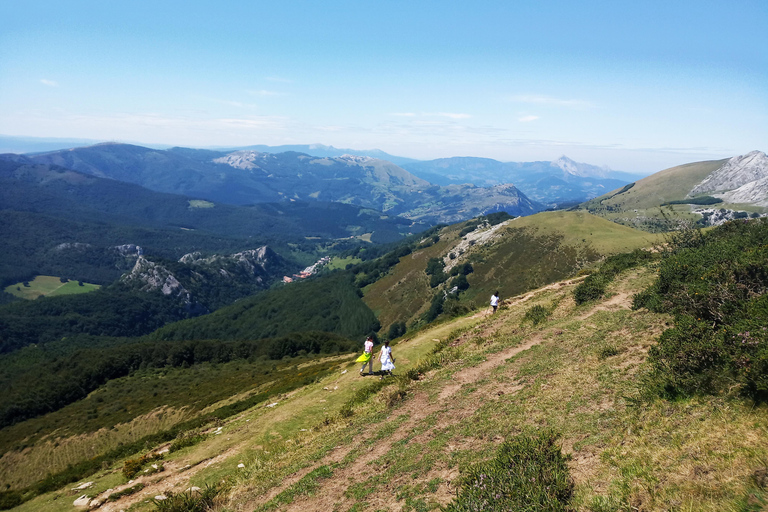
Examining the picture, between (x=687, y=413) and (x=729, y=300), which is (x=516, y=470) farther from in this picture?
(x=729, y=300)

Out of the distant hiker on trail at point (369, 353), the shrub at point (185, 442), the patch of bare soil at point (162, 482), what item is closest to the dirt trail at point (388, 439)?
the patch of bare soil at point (162, 482)

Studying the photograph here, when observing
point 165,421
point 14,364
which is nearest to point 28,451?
point 165,421

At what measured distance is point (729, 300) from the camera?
706 inches

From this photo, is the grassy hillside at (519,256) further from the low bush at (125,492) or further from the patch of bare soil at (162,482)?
the low bush at (125,492)

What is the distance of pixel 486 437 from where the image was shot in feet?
46.2

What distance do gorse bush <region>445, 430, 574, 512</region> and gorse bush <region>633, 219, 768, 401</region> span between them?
6.37 meters

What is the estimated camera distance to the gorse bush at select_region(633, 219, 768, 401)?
12.1m

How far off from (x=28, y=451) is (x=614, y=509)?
326 feet

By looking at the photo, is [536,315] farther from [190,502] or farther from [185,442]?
[185,442]

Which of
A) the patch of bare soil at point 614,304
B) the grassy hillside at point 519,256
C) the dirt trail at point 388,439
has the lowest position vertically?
the grassy hillside at point 519,256

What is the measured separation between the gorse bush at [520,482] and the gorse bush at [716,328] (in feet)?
20.9

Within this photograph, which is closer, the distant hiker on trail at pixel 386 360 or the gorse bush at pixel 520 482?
the gorse bush at pixel 520 482

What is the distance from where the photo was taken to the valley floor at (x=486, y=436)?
9234mm

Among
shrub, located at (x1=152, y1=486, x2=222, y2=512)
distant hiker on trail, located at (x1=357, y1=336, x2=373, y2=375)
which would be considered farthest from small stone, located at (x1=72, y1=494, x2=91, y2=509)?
distant hiker on trail, located at (x1=357, y1=336, x2=373, y2=375)
